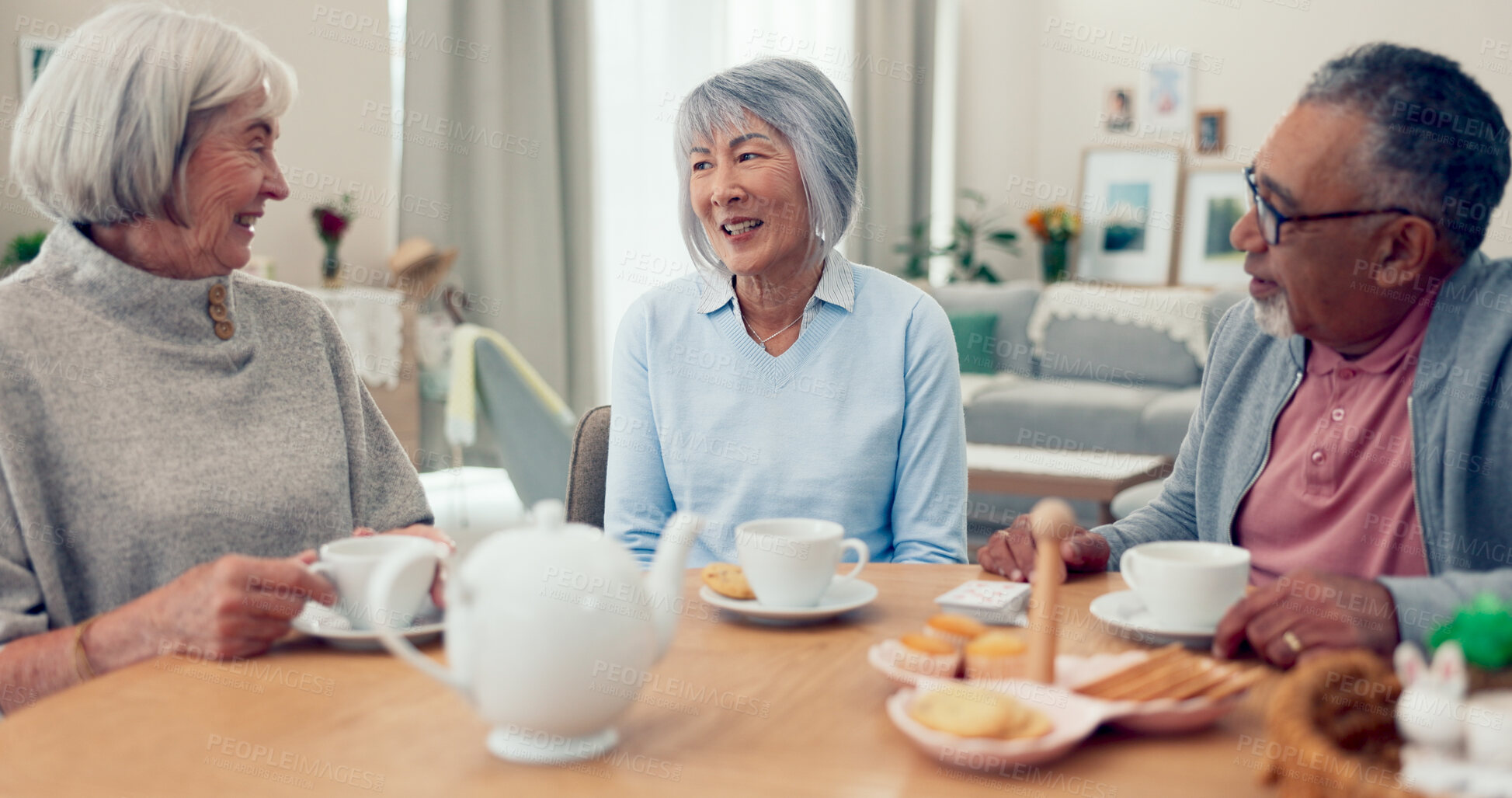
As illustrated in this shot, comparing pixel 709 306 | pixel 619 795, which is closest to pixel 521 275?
pixel 709 306

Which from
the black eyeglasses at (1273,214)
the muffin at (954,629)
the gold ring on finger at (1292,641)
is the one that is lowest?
the gold ring on finger at (1292,641)

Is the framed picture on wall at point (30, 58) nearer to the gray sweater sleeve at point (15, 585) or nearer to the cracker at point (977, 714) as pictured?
the gray sweater sleeve at point (15, 585)

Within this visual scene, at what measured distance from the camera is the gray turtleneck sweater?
117cm

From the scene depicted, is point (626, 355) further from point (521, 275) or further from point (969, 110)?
point (969, 110)

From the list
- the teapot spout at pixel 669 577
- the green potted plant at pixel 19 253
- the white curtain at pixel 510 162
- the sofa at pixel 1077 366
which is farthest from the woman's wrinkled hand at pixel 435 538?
the white curtain at pixel 510 162

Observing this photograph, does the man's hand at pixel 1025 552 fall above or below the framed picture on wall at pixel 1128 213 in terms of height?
below

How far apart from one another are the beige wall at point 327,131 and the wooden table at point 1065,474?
2.67 meters

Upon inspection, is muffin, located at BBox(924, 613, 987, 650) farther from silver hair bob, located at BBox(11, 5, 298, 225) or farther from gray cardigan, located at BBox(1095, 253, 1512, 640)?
silver hair bob, located at BBox(11, 5, 298, 225)

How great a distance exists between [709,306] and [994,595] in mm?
776

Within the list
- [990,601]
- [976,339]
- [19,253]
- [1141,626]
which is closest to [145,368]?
[990,601]

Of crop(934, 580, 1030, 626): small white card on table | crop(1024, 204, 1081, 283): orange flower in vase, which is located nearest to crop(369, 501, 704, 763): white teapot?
crop(934, 580, 1030, 626): small white card on table

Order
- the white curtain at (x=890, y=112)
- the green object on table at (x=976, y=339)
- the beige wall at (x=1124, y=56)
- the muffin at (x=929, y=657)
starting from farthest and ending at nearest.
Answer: the white curtain at (x=890, y=112), the beige wall at (x=1124, y=56), the green object on table at (x=976, y=339), the muffin at (x=929, y=657)

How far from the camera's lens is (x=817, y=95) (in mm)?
1686

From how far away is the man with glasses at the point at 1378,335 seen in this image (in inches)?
49.6
